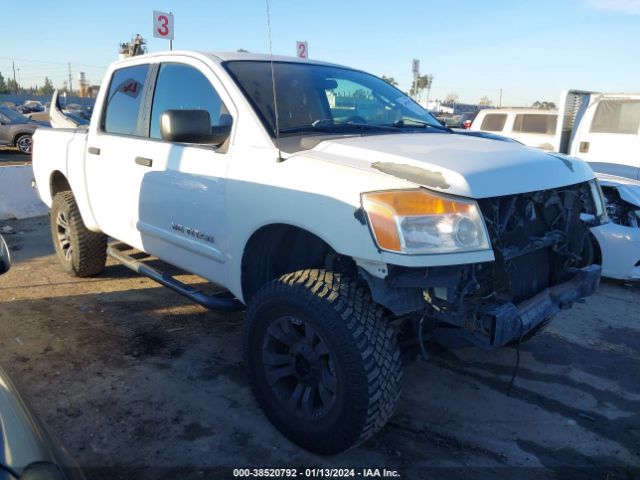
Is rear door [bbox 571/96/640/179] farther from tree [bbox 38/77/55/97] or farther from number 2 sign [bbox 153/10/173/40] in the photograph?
tree [bbox 38/77/55/97]

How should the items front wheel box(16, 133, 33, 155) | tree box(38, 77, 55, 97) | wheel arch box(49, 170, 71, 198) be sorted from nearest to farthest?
wheel arch box(49, 170, 71, 198)
front wheel box(16, 133, 33, 155)
tree box(38, 77, 55, 97)

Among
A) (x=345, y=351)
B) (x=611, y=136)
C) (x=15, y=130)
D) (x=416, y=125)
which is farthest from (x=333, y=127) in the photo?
(x=15, y=130)

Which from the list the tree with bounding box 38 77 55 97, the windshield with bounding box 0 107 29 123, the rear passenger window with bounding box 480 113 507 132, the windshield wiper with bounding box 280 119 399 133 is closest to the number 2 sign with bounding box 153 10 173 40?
the rear passenger window with bounding box 480 113 507 132

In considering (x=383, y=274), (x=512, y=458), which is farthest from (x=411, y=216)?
(x=512, y=458)

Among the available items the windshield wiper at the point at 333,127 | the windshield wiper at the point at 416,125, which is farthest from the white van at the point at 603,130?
the windshield wiper at the point at 333,127

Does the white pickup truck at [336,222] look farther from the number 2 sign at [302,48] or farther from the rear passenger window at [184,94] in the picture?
the number 2 sign at [302,48]

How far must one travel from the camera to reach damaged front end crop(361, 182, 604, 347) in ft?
7.59

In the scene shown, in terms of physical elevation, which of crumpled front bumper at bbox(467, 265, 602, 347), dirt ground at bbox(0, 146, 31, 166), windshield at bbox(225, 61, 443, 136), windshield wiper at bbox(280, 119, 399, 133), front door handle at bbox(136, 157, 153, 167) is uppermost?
windshield at bbox(225, 61, 443, 136)

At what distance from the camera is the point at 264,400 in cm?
283

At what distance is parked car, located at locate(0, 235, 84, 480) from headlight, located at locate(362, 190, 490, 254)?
53.5 inches

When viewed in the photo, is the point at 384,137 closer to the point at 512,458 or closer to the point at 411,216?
the point at 411,216

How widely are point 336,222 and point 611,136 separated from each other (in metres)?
8.14

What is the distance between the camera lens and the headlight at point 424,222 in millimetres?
2195

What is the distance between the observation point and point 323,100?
3.44m
